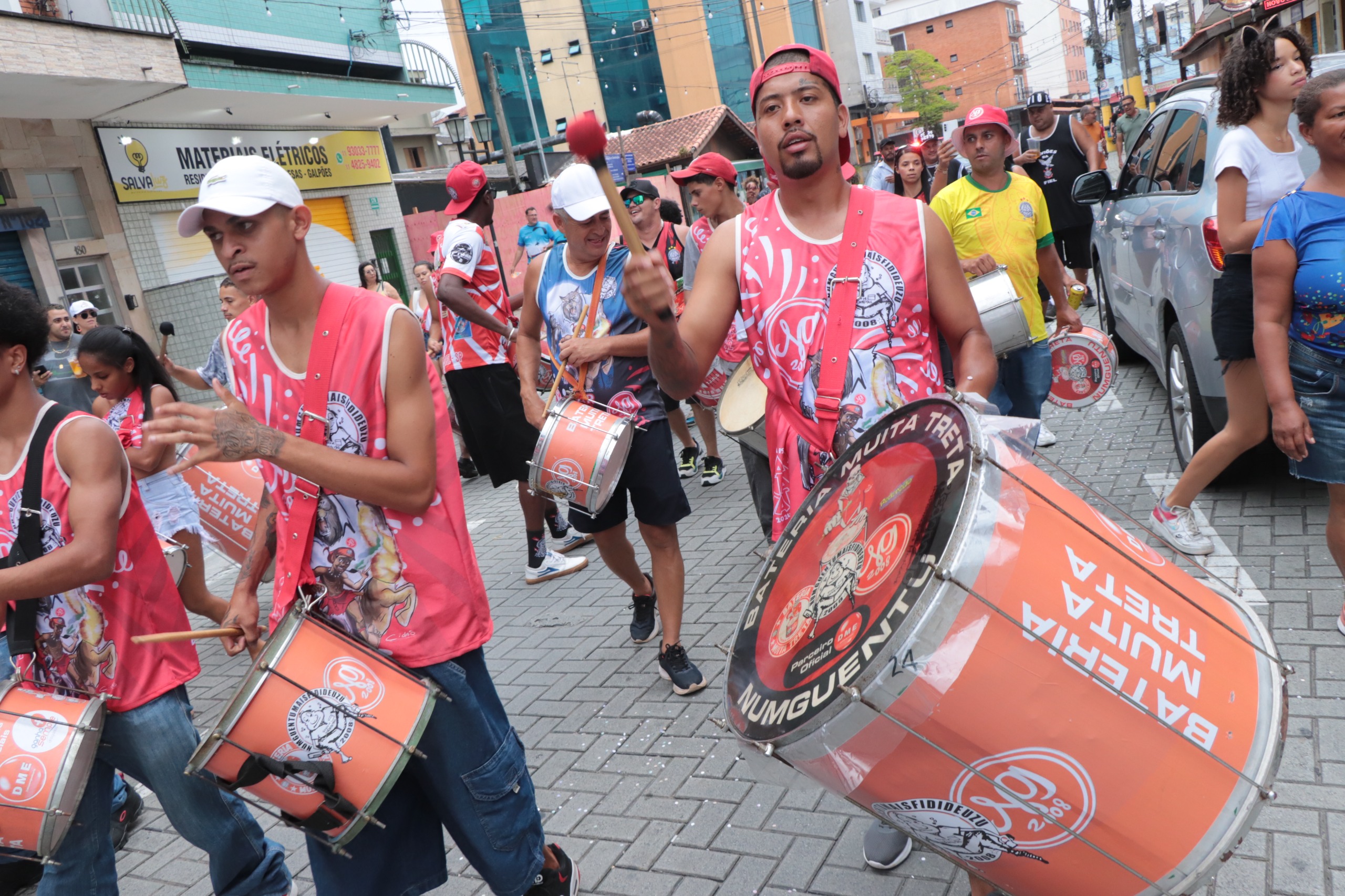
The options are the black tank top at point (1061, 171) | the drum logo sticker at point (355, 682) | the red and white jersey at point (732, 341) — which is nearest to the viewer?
the drum logo sticker at point (355, 682)

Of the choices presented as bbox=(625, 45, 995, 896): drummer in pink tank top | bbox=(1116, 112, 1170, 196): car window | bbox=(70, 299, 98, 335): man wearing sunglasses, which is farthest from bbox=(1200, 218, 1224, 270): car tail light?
bbox=(70, 299, 98, 335): man wearing sunglasses

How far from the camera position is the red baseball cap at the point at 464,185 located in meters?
5.84

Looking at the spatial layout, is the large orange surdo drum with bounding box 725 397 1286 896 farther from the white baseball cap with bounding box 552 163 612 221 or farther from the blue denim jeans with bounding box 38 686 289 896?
the white baseball cap with bounding box 552 163 612 221

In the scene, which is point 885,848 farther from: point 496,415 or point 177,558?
point 496,415

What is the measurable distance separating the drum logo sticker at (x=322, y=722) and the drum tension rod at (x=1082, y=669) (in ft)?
3.85

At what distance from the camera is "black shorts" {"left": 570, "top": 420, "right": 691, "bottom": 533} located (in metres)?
4.20

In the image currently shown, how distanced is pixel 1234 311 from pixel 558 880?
307 cm

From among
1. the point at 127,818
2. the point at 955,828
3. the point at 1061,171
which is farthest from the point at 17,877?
the point at 1061,171

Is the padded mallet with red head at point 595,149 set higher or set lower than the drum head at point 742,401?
higher

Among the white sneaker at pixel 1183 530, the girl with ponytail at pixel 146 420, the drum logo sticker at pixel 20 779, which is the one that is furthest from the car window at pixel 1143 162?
the drum logo sticker at pixel 20 779

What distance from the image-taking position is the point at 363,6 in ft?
71.2

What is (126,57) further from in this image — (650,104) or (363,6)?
(650,104)

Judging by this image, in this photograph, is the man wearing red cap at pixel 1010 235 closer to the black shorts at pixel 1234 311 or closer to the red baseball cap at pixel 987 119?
the red baseball cap at pixel 987 119

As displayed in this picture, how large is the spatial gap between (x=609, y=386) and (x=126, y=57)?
486 inches
